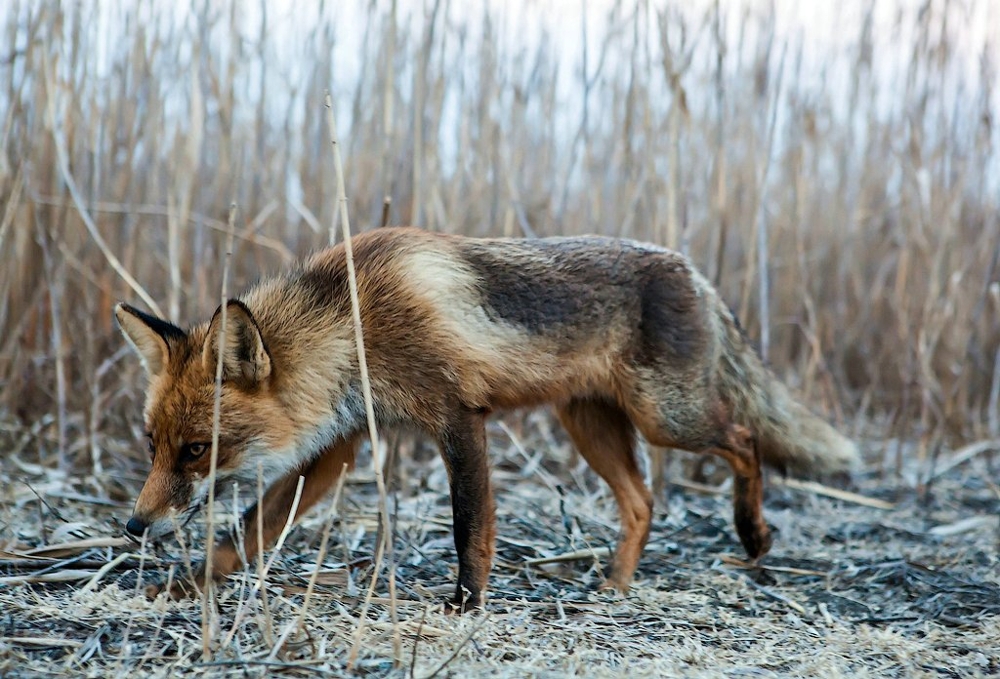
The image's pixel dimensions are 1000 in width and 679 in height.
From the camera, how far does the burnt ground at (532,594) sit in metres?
2.60

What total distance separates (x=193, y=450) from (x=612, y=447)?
5.86 ft

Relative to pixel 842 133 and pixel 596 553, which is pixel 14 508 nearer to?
pixel 596 553

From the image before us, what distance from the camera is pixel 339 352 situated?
336 cm

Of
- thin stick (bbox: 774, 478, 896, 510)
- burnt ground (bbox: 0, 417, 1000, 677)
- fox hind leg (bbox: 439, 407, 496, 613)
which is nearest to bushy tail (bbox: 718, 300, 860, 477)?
burnt ground (bbox: 0, 417, 1000, 677)

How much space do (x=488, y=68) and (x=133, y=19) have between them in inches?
77.6

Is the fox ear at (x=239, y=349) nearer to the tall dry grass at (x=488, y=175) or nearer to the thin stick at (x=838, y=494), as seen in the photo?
the tall dry grass at (x=488, y=175)

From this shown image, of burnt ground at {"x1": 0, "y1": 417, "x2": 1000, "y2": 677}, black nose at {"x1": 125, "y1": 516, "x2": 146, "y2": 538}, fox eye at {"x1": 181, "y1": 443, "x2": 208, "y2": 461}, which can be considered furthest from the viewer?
fox eye at {"x1": 181, "y1": 443, "x2": 208, "y2": 461}

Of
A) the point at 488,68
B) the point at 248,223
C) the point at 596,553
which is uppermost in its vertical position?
the point at 488,68

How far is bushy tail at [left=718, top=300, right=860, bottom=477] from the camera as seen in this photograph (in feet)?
13.9

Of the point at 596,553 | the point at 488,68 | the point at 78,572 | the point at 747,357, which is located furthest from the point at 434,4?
the point at 78,572

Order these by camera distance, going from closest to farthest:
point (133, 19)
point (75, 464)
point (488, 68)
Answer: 1. point (75, 464)
2. point (133, 19)
3. point (488, 68)

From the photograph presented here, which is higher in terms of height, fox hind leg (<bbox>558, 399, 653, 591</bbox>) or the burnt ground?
fox hind leg (<bbox>558, 399, 653, 591</bbox>)

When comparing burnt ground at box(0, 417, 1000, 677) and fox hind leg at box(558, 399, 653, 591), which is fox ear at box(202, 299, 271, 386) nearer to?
burnt ground at box(0, 417, 1000, 677)

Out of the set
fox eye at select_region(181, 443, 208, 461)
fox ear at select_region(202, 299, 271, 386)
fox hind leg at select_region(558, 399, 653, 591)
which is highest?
fox ear at select_region(202, 299, 271, 386)
